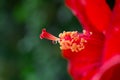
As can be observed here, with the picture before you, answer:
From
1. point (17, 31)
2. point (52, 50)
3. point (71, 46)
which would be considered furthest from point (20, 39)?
point (71, 46)

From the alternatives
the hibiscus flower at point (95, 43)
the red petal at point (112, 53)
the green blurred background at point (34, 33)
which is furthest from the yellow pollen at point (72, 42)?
the green blurred background at point (34, 33)

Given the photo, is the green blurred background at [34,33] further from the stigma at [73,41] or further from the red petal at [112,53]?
the red petal at [112,53]

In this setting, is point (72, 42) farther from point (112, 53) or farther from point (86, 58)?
point (112, 53)

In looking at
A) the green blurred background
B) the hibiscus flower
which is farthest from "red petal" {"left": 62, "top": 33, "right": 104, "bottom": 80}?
the green blurred background

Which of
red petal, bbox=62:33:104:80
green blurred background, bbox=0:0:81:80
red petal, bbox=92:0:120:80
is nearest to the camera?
red petal, bbox=92:0:120:80

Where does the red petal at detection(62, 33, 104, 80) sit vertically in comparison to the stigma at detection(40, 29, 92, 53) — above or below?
below

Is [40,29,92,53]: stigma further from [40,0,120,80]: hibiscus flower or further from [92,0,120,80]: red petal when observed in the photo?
[92,0,120,80]: red petal

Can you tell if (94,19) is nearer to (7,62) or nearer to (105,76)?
(105,76)
